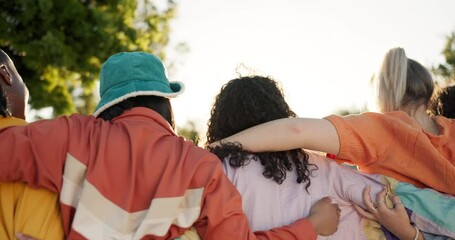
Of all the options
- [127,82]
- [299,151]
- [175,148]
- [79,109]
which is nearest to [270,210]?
[299,151]

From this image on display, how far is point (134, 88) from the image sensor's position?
3080mm

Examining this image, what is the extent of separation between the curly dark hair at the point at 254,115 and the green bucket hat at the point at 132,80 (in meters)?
0.30

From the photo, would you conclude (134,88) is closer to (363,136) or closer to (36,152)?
(36,152)

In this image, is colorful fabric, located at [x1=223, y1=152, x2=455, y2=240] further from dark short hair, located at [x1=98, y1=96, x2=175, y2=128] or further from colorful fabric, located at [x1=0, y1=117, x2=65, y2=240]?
colorful fabric, located at [x1=0, y1=117, x2=65, y2=240]

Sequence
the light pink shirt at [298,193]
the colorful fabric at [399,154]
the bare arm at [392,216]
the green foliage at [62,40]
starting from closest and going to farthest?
the light pink shirt at [298,193] → the bare arm at [392,216] → the colorful fabric at [399,154] → the green foliage at [62,40]

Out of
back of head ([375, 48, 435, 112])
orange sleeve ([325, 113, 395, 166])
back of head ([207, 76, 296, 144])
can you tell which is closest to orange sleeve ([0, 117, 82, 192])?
back of head ([207, 76, 296, 144])

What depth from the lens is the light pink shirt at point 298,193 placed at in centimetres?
322

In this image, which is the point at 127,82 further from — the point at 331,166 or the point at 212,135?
the point at 331,166

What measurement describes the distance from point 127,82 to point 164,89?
0.54 feet

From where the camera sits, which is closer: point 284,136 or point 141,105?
point 141,105

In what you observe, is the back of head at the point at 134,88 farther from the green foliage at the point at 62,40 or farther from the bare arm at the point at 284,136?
the green foliage at the point at 62,40

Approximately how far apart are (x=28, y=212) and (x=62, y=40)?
11.9 meters

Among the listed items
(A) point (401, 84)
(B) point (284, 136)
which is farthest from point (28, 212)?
(A) point (401, 84)

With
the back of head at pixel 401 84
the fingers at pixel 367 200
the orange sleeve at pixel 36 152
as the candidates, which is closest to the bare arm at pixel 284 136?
the fingers at pixel 367 200
